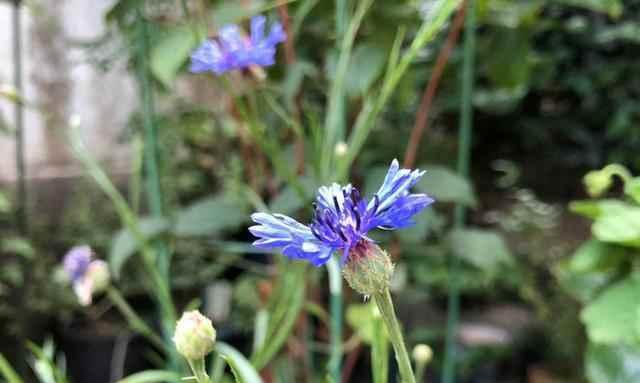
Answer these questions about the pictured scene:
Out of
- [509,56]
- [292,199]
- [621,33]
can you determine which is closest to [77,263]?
[292,199]

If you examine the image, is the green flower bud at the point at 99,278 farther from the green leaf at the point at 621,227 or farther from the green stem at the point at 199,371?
the green leaf at the point at 621,227

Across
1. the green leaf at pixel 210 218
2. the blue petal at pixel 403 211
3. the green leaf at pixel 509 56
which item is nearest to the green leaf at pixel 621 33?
the green leaf at pixel 509 56

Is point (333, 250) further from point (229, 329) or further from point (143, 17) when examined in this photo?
point (229, 329)

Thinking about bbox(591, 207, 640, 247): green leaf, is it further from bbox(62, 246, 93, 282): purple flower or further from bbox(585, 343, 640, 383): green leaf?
bbox(62, 246, 93, 282): purple flower

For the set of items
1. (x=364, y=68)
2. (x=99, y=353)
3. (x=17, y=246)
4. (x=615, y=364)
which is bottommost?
(x=99, y=353)

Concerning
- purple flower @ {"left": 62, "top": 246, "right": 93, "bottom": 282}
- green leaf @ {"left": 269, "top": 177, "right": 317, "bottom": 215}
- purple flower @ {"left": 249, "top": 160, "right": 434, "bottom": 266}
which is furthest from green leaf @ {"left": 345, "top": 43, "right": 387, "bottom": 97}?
purple flower @ {"left": 249, "top": 160, "right": 434, "bottom": 266}

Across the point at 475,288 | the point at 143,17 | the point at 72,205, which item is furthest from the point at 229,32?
the point at 72,205

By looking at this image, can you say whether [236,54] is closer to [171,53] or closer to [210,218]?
[171,53]
